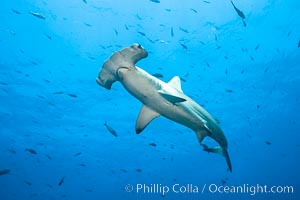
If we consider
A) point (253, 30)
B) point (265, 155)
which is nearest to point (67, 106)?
point (253, 30)

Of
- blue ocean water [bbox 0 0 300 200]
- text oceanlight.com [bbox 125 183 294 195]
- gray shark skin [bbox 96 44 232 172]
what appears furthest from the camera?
blue ocean water [bbox 0 0 300 200]

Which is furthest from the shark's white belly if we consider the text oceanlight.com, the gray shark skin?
the text oceanlight.com

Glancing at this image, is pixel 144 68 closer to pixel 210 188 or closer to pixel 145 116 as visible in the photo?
pixel 210 188

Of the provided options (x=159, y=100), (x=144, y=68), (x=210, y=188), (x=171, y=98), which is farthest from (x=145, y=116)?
(x=144, y=68)

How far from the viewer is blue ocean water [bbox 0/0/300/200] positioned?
15.6 m

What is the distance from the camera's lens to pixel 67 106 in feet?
82.0

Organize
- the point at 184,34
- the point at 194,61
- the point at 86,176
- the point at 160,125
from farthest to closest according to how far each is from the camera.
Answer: the point at 86,176 → the point at 160,125 → the point at 194,61 → the point at 184,34

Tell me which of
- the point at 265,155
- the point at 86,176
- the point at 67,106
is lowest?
the point at 86,176

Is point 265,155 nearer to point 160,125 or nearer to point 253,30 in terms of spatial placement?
point 160,125

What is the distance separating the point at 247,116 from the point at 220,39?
1523 cm

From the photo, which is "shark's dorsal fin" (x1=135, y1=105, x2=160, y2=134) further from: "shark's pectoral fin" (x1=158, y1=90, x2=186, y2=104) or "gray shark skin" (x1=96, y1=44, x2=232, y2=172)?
"shark's pectoral fin" (x1=158, y1=90, x2=186, y2=104)

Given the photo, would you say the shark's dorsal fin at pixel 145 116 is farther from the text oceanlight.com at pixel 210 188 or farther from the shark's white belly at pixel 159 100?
the text oceanlight.com at pixel 210 188

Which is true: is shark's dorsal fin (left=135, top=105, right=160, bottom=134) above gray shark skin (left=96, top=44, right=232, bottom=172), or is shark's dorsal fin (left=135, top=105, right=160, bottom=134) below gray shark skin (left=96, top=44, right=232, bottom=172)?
below

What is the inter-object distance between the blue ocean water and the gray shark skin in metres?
2.92
